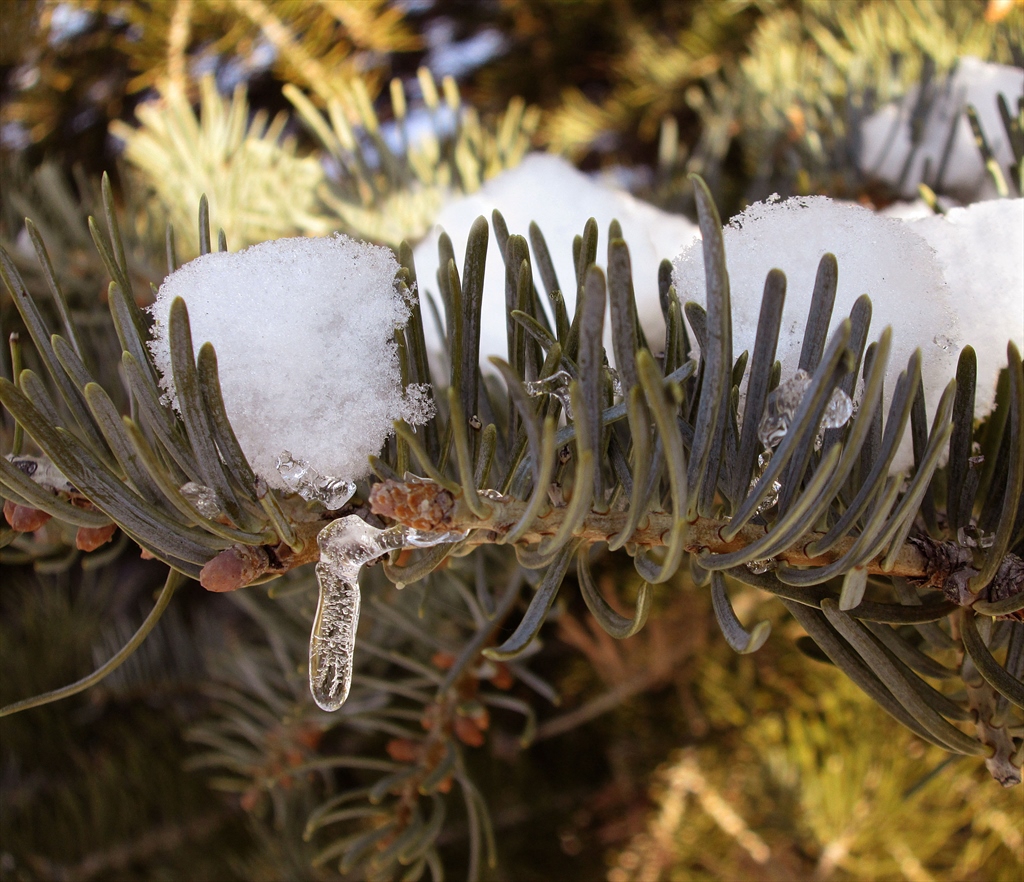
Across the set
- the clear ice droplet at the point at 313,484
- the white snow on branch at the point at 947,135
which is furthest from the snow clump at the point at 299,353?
the white snow on branch at the point at 947,135

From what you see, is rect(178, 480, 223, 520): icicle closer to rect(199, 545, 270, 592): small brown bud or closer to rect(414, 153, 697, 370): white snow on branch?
rect(199, 545, 270, 592): small brown bud

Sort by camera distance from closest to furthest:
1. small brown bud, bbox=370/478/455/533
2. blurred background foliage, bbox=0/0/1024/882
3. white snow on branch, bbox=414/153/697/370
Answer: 1. small brown bud, bbox=370/478/455/533
2. white snow on branch, bbox=414/153/697/370
3. blurred background foliage, bbox=0/0/1024/882

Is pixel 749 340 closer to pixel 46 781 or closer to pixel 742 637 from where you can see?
pixel 742 637

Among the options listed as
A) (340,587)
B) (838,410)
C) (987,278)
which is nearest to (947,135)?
(987,278)

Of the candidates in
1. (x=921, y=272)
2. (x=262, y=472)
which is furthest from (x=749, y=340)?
(x=262, y=472)

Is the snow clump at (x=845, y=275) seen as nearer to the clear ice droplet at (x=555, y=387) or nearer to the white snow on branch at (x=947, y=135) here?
the clear ice droplet at (x=555, y=387)

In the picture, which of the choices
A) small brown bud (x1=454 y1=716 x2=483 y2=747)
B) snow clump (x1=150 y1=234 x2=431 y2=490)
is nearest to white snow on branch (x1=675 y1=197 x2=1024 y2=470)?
snow clump (x1=150 y1=234 x2=431 y2=490)
